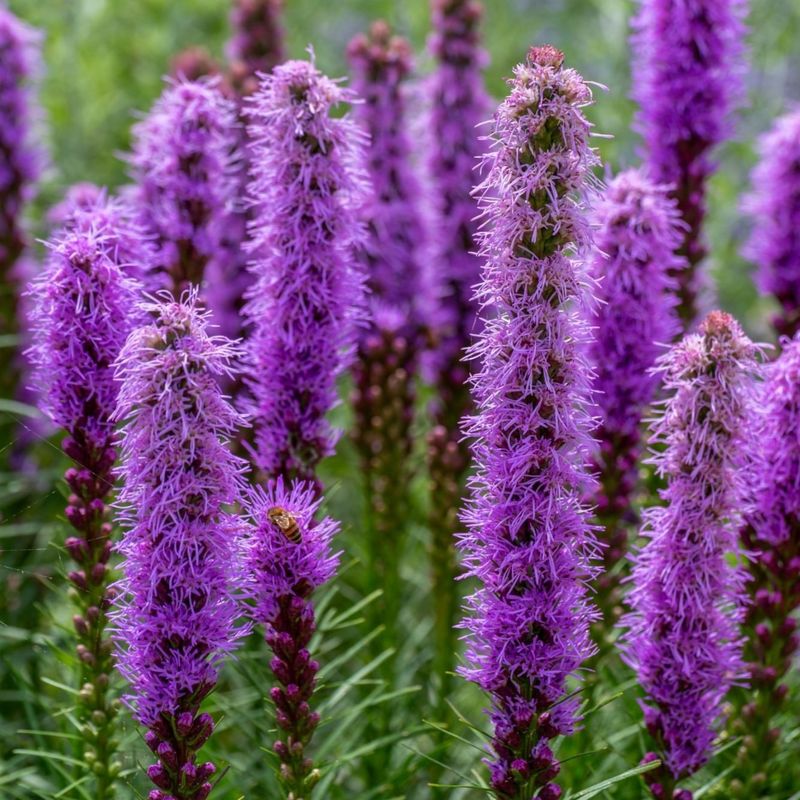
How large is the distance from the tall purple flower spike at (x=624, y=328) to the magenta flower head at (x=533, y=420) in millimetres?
703

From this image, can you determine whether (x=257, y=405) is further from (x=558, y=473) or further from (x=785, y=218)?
(x=785, y=218)

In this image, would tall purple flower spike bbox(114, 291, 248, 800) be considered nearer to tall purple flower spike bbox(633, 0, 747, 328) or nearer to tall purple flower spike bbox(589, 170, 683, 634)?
tall purple flower spike bbox(589, 170, 683, 634)

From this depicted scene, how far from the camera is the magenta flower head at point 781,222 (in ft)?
12.3

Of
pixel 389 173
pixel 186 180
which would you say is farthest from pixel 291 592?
pixel 389 173

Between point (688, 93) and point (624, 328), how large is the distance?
41.7 inches

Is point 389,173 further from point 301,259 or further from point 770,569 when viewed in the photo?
point 770,569

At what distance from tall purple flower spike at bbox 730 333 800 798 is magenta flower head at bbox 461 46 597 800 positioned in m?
0.59

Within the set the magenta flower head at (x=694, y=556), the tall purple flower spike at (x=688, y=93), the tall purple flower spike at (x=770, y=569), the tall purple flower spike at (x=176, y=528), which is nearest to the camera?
the tall purple flower spike at (x=176, y=528)

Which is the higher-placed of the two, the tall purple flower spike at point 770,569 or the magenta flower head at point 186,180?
the magenta flower head at point 186,180

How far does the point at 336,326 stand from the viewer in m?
2.83

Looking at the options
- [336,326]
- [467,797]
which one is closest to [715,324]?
[336,326]

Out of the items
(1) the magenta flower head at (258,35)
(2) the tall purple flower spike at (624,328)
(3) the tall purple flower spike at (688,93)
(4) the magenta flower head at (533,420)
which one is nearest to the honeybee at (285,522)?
(4) the magenta flower head at (533,420)

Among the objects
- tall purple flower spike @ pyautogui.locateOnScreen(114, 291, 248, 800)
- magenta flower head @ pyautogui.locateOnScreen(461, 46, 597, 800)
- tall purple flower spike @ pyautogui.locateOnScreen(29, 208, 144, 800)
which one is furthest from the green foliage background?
magenta flower head @ pyautogui.locateOnScreen(461, 46, 597, 800)

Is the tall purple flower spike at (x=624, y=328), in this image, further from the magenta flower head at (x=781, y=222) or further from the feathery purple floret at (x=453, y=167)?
the feathery purple floret at (x=453, y=167)
